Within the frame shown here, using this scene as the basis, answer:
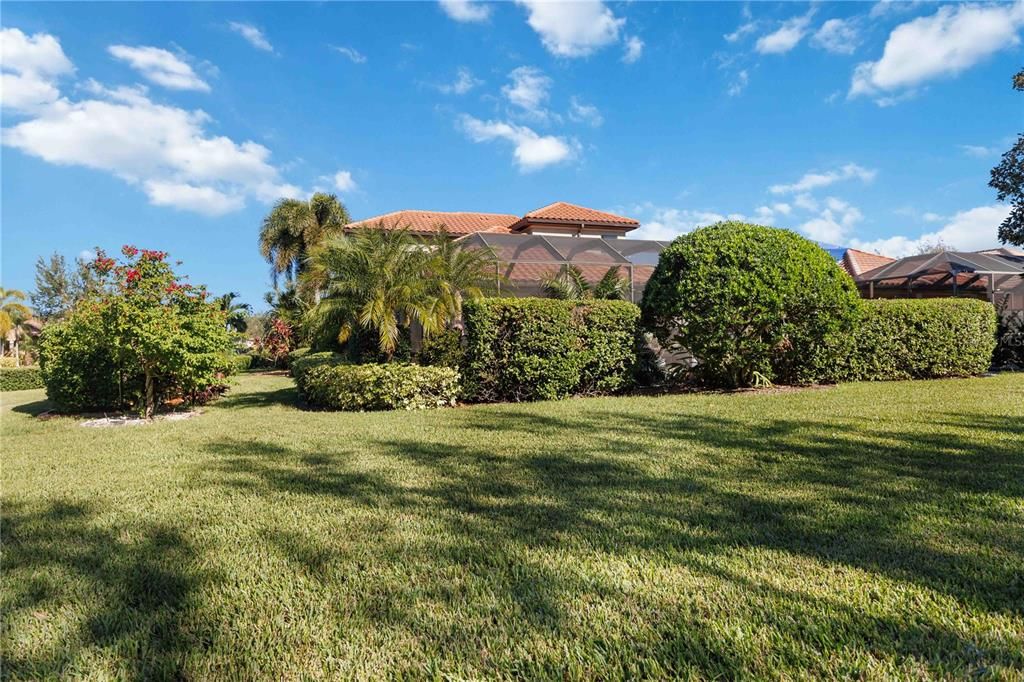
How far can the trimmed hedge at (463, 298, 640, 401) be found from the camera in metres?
10.6

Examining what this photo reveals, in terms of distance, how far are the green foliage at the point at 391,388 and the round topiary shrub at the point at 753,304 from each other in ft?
14.5

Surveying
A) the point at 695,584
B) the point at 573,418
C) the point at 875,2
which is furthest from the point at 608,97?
the point at 695,584

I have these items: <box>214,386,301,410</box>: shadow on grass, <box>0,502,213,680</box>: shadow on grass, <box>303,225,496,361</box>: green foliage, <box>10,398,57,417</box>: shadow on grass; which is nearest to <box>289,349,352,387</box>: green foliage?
<box>214,386,301,410</box>: shadow on grass

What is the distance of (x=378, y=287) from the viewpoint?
1123cm

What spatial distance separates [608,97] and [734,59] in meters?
3.28

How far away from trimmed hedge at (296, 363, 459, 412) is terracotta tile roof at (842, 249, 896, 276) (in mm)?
20179

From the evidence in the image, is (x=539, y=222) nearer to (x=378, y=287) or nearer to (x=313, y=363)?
(x=313, y=363)

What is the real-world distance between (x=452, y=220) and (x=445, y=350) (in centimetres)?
2660

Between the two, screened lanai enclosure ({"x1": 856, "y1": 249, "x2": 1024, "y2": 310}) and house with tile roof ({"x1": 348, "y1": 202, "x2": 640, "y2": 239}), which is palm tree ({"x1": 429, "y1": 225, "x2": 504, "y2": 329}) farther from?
house with tile roof ({"x1": 348, "y1": 202, "x2": 640, "y2": 239})

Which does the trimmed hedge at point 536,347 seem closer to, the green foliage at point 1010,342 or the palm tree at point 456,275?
the palm tree at point 456,275

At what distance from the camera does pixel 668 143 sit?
15.5m

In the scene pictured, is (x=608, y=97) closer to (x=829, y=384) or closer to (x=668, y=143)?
(x=668, y=143)

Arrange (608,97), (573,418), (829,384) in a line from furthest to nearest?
(608,97)
(829,384)
(573,418)

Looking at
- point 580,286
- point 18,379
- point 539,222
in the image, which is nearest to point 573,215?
point 539,222
